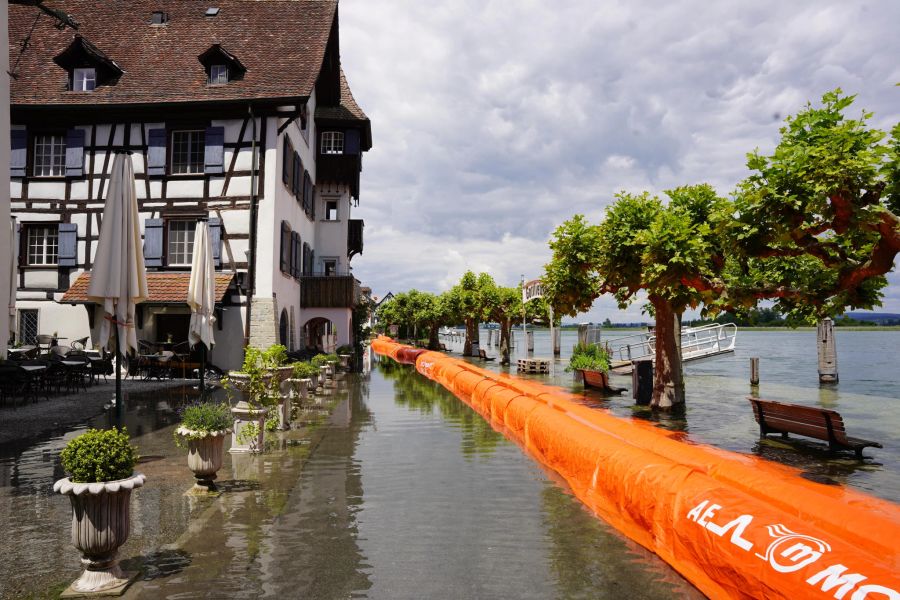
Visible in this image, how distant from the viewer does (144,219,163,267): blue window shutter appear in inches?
909

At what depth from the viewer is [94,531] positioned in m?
5.18

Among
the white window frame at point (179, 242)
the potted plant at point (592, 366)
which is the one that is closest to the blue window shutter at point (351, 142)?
the white window frame at point (179, 242)

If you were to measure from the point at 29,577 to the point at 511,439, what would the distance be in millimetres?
9146

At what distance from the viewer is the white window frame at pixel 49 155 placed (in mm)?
24125

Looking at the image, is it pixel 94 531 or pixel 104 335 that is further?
pixel 104 335

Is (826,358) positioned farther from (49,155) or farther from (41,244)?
(49,155)

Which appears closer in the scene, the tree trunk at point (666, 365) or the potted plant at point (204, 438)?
the potted plant at point (204, 438)

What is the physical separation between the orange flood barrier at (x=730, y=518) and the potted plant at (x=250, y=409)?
4913 mm

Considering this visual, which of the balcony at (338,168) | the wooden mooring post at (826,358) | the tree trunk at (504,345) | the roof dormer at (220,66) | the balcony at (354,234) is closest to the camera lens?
the roof dormer at (220,66)

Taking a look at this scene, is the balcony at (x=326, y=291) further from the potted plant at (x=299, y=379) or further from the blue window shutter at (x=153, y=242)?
the potted plant at (x=299, y=379)

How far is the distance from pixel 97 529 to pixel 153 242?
789 inches

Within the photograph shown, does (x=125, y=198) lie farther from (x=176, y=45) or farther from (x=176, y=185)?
(x=176, y=45)

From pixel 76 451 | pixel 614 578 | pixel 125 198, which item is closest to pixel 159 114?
pixel 125 198

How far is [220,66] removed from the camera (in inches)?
966
